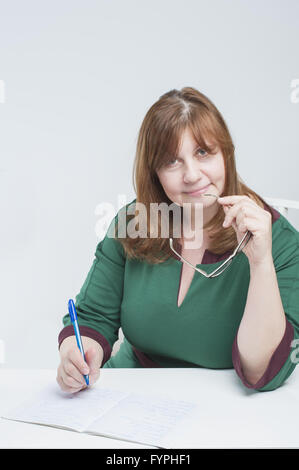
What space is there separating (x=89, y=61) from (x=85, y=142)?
0.31 m

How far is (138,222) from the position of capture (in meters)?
1.32

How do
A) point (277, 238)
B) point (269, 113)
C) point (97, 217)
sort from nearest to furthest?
point (277, 238)
point (269, 113)
point (97, 217)

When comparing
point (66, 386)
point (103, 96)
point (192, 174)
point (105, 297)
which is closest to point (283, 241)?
point (192, 174)

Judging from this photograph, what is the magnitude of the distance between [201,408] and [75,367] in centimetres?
24

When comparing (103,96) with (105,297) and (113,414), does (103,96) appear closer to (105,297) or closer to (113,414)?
(105,297)

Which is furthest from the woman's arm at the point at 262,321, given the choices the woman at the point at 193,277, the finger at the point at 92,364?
the finger at the point at 92,364

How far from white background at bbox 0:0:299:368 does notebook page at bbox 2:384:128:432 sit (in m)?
1.17

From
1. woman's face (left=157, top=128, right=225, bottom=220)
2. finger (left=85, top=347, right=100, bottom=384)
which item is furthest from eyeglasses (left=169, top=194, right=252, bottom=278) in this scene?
finger (left=85, top=347, right=100, bottom=384)

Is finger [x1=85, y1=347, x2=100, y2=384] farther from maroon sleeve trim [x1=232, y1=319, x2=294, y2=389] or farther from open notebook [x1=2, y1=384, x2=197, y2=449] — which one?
maroon sleeve trim [x1=232, y1=319, x2=294, y2=389]

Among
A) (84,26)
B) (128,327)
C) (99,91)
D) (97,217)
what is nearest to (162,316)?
(128,327)

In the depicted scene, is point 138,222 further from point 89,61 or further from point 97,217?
point 89,61

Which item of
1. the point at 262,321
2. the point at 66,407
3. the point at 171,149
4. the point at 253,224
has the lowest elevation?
the point at 66,407

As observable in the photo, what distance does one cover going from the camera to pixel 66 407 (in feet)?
3.03

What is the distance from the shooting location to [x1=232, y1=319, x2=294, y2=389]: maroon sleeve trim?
3.17 feet
